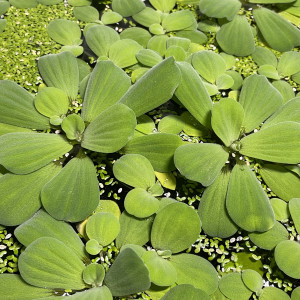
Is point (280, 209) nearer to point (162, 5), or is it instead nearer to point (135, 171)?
point (135, 171)

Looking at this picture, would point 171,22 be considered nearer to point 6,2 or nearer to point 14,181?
point 6,2

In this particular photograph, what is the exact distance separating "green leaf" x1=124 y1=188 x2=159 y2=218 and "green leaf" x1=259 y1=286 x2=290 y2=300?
0.45m

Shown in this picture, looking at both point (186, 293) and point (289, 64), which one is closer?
point (186, 293)

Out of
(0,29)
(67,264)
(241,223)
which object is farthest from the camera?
(0,29)

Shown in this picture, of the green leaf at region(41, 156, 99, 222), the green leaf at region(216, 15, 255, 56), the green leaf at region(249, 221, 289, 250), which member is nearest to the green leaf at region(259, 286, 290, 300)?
the green leaf at region(249, 221, 289, 250)

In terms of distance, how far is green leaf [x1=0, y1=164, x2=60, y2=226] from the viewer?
4.27 feet

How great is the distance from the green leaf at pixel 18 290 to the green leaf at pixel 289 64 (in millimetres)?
1394

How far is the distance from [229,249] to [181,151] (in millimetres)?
386

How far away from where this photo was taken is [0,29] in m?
1.89

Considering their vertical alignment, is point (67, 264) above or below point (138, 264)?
below

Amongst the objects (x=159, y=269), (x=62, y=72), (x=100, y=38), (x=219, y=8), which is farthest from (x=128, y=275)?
(x=219, y=8)

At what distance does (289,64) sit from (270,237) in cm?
89

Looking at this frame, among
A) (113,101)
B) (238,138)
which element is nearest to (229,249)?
(238,138)

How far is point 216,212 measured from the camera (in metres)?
1.37
